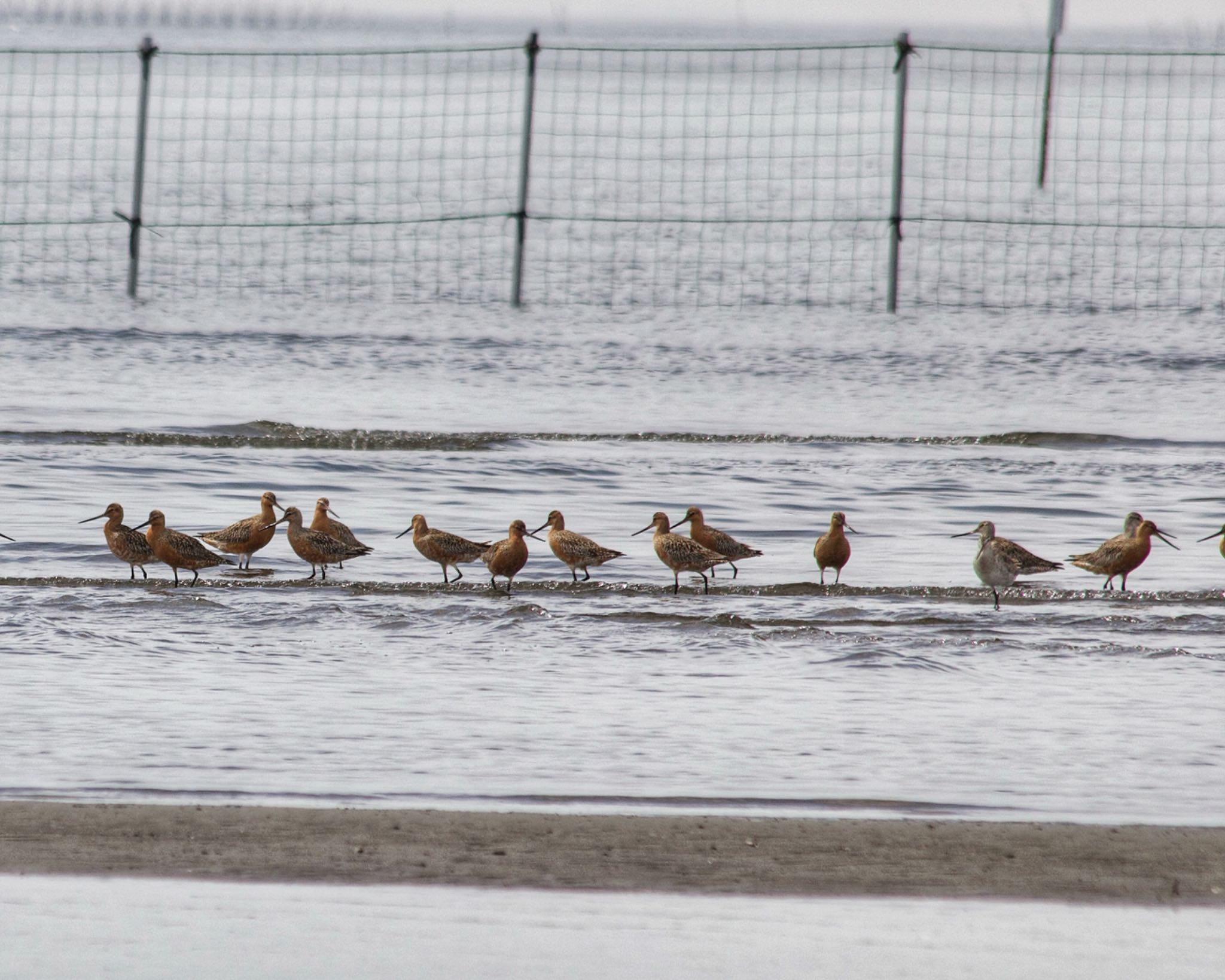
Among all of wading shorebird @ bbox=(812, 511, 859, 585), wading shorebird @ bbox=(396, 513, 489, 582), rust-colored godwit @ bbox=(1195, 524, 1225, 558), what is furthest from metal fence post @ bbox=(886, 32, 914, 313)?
wading shorebird @ bbox=(396, 513, 489, 582)

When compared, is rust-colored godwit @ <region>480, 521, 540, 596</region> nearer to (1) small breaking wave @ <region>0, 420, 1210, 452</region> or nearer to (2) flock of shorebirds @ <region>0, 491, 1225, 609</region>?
(2) flock of shorebirds @ <region>0, 491, 1225, 609</region>

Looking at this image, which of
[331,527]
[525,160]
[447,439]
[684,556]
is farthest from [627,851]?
[525,160]

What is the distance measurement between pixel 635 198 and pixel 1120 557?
2135 cm

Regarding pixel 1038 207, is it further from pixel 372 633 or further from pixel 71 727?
pixel 71 727

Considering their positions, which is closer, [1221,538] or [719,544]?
[719,544]

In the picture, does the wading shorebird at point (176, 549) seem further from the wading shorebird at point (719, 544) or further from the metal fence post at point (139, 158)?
the metal fence post at point (139, 158)

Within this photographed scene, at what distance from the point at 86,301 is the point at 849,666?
50.1 ft

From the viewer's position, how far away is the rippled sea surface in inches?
243

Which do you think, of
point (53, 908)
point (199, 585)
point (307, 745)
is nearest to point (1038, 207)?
point (199, 585)

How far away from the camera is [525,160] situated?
19.5 meters

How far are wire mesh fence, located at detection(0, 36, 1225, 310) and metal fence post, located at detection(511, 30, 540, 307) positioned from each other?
0.06m

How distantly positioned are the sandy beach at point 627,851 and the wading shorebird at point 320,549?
438cm

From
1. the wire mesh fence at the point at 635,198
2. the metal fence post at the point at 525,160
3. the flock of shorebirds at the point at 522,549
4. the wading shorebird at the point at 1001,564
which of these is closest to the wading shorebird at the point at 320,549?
the flock of shorebirds at the point at 522,549

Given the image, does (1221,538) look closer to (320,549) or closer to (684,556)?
(684,556)
